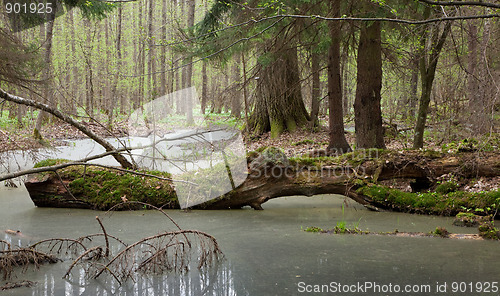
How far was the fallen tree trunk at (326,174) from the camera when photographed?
667 cm

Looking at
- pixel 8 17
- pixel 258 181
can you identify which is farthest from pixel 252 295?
pixel 8 17

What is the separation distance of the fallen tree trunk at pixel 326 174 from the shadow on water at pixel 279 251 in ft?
0.84

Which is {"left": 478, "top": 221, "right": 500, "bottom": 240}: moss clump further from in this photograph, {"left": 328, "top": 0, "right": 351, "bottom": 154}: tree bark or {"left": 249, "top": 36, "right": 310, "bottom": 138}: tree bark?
{"left": 249, "top": 36, "right": 310, "bottom": 138}: tree bark

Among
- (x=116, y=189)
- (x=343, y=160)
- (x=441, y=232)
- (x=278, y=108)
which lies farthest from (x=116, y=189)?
(x=278, y=108)

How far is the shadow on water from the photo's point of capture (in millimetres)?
3658

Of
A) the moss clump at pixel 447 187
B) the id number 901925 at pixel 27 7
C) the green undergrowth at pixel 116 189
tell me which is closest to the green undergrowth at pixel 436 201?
the moss clump at pixel 447 187

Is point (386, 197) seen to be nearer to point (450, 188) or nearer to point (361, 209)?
point (361, 209)

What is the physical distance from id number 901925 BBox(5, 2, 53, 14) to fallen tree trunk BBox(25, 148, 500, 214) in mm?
4915

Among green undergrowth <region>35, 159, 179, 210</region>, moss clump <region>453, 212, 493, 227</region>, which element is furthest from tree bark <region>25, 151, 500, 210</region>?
moss clump <region>453, 212, 493, 227</region>

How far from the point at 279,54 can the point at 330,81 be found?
1.59 metres

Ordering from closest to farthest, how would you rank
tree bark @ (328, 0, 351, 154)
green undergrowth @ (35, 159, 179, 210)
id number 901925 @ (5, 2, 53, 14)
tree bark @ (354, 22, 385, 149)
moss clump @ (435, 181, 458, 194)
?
moss clump @ (435, 181, 458, 194), green undergrowth @ (35, 159, 179, 210), tree bark @ (354, 22, 385, 149), tree bark @ (328, 0, 351, 154), id number 901925 @ (5, 2, 53, 14)

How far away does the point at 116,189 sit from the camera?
6.84 metres

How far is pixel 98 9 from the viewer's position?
11047 mm

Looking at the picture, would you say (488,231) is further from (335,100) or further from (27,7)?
(27,7)
